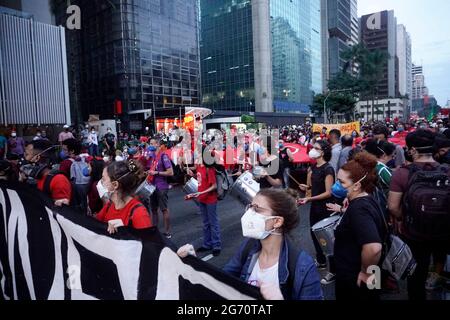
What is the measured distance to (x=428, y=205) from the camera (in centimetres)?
312

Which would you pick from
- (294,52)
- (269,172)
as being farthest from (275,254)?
(294,52)

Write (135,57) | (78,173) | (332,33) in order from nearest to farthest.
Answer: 1. (78,173)
2. (135,57)
3. (332,33)

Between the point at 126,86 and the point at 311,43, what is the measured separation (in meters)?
68.6

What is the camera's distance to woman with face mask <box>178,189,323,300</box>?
2117 millimetres

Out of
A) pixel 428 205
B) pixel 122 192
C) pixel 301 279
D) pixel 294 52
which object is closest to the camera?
pixel 301 279

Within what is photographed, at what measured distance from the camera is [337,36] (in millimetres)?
121688

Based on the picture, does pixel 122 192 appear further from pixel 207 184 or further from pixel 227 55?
pixel 227 55

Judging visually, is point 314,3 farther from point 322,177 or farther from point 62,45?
point 322,177

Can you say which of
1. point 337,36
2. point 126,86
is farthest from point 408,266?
point 337,36

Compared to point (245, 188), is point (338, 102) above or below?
above

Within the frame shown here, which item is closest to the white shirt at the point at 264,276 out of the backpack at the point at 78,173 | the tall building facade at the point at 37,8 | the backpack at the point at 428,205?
the backpack at the point at 428,205

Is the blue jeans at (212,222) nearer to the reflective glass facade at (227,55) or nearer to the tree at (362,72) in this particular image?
the tree at (362,72)

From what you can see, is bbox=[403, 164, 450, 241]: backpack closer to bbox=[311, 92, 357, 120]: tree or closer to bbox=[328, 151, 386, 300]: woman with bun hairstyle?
bbox=[328, 151, 386, 300]: woman with bun hairstyle

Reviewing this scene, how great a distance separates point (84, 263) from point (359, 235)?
2.07 meters
